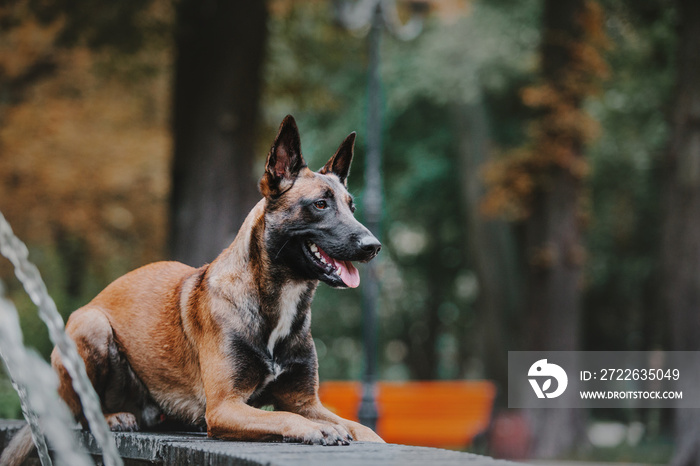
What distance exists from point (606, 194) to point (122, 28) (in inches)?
582

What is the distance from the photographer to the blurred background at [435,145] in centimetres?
1028

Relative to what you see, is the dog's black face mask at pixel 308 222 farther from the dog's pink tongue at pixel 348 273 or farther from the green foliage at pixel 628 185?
the green foliage at pixel 628 185

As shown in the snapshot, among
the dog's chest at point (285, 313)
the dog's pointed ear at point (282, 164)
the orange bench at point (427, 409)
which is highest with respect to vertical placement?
the dog's pointed ear at point (282, 164)

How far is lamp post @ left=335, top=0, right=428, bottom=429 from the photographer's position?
39.4 feet

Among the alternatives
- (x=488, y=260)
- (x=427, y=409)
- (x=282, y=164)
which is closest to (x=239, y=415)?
(x=282, y=164)

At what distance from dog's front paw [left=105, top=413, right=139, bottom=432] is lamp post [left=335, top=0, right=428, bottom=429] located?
25.2 ft

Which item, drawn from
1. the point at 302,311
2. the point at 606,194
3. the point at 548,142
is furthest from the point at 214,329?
the point at 606,194

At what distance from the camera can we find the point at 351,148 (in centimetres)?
415

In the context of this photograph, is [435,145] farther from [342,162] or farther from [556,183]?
[342,162]

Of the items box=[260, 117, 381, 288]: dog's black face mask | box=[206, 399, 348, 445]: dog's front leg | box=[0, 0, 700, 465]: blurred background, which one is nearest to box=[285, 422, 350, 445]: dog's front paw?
box=[206, 399, 348, 445]: dog's front leg

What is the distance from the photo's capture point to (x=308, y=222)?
387 cm

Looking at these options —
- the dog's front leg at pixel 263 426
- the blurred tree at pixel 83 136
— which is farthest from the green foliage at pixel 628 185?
the dog's front leg at pixel 263 426

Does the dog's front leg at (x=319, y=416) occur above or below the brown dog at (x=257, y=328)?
below

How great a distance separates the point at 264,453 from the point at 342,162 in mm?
1541
